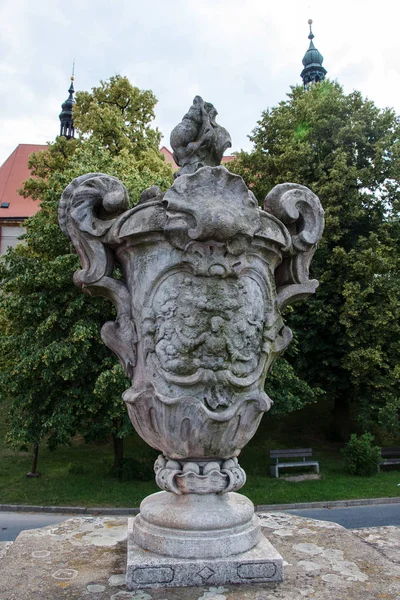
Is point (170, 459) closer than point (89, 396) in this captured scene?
Yes

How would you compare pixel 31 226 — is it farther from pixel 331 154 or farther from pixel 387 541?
pixel 387 541

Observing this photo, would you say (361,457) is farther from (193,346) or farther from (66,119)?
(66,119)

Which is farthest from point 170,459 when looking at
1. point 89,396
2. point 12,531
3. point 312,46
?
point 312,46

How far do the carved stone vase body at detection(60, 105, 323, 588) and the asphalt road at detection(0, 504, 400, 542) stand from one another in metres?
6.58

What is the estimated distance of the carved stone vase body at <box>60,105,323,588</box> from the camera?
285cm

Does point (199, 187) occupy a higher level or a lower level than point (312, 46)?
lower

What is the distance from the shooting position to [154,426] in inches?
118

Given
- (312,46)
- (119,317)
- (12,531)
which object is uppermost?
(312,46)

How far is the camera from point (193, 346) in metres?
2.93

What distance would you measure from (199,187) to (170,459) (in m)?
1.62

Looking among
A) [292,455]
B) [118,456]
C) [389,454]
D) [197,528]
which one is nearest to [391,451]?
[389,454]

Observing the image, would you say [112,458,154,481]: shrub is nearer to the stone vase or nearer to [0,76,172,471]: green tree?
[0,76,172,471]: green tree

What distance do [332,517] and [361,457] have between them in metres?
3.53

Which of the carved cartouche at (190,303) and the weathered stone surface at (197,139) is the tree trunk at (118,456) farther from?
the weathered stone surface at (197,139)
